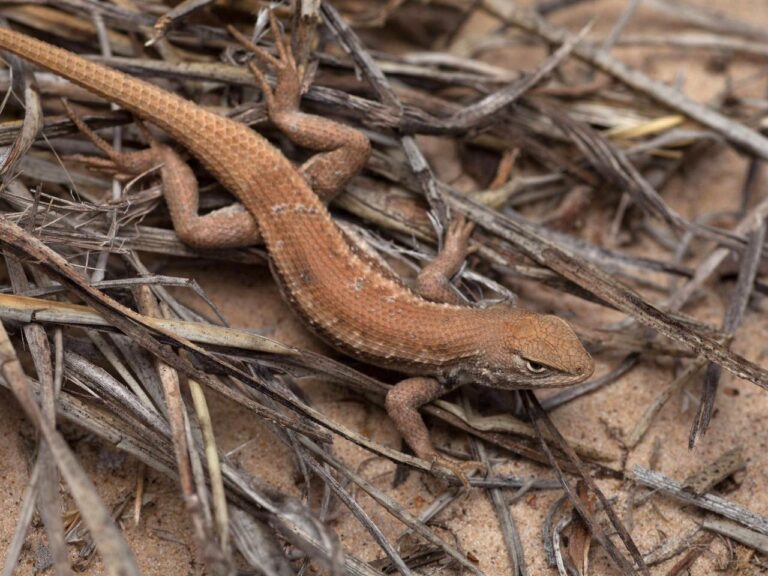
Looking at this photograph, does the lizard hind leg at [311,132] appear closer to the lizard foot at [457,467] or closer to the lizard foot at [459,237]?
the lizard foot at [459,237]

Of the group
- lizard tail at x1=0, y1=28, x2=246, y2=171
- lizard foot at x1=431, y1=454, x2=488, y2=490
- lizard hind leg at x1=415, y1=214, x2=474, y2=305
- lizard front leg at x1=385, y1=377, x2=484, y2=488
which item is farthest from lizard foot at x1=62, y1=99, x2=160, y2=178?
lizard foot at x1=431, y1=454, x2=488, y2=490

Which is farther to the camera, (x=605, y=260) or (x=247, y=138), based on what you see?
(x=605, y=260)

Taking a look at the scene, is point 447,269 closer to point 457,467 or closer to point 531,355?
point 531,355

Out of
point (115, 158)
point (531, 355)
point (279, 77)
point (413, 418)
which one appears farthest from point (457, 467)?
point (115, 158)

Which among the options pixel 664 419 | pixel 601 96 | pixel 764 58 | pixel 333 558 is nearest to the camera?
pixel 333 558

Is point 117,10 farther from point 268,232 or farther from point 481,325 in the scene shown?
point 481,325

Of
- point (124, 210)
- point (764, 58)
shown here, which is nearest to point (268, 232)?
point (124, 210)

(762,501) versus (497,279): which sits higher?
(497,279)
